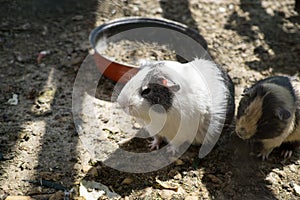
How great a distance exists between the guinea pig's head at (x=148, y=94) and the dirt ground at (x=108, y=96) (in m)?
0.61

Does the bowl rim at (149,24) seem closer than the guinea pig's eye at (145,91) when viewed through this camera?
No

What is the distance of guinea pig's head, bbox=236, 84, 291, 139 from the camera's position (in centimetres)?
386

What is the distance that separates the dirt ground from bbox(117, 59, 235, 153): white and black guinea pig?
0.97 feet

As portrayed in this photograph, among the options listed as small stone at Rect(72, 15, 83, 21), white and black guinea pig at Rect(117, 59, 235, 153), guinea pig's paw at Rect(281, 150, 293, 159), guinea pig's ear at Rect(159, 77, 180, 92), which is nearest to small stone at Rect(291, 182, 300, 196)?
guinea pig's paw at Rect(281, 150, 293, 159)

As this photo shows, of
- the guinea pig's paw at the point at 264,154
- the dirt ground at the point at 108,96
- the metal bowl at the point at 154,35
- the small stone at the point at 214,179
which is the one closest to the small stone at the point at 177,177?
the dirt ground at the point at 108,96

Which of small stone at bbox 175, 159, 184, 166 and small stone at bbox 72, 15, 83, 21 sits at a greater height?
small stone at bbox 72, 15, 83, 21

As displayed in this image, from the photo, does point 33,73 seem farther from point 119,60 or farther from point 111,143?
point 111,143

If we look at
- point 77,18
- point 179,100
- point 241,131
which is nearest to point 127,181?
point 179,100

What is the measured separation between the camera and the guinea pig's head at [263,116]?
3861 mm

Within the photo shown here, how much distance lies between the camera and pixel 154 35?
543 cm

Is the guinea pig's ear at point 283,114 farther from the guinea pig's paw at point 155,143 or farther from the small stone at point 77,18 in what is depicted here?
the small stone at point 77,18

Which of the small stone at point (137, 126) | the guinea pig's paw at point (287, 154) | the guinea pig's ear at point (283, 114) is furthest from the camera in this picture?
the small stone at point (137, 126)

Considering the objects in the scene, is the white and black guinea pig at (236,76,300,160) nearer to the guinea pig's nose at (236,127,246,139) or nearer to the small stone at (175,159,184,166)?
the guinea pig's nose at (236,127,246,139)

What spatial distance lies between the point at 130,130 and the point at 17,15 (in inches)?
106
